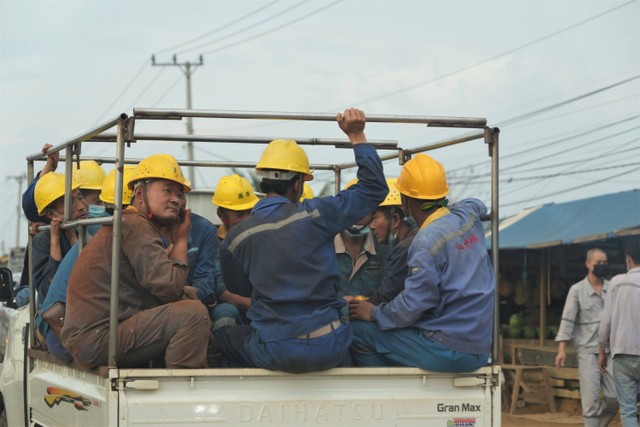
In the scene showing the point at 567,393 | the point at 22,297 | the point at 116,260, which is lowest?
the point at 567,393

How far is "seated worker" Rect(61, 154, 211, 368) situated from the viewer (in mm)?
5070

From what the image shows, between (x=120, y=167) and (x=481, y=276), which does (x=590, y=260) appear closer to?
(x=481, y=276)

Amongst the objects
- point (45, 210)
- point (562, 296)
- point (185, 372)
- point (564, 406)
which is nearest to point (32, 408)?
point (45, 210)

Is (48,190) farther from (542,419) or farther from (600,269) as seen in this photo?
(542,419)

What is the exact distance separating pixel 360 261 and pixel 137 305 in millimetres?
2257

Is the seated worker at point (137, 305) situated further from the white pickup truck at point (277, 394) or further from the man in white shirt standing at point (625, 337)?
the man in white shirt standing at point (625, 337)

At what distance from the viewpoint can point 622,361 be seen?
10148 mm

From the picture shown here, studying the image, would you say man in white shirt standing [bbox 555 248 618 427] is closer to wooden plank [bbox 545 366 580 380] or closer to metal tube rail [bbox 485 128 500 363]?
wooden plank [bbox 545 366 580 380]

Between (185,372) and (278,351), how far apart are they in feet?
1.54

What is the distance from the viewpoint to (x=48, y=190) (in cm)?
660

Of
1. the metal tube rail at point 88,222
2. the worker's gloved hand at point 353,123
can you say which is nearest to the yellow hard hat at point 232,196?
the metal tube rail at point 88,222

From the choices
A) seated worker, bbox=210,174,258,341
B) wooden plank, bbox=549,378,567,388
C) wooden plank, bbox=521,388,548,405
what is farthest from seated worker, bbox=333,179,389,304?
wooden plank, bbox=521,388,548,405

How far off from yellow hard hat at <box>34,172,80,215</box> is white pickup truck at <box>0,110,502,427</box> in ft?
3.46

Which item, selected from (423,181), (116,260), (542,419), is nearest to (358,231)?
(423,181)
